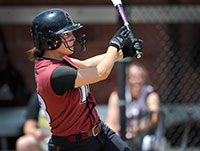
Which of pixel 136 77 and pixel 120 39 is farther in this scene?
pixel 136 77

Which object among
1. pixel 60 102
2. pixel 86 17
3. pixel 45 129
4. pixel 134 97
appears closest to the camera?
pixel 60 102

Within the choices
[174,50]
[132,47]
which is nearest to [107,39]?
[174,50]

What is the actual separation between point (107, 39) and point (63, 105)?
119 inches

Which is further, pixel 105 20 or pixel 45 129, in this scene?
pixel 105 20

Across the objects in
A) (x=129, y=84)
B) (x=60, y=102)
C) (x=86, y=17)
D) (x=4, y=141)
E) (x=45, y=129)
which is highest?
(x=86, y=17)

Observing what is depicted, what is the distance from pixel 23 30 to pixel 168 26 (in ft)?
6.63

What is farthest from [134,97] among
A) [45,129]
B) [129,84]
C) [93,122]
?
[93,122]

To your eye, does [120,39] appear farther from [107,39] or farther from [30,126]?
[107,39]

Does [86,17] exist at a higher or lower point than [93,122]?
higher

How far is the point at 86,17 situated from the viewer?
5.29 m

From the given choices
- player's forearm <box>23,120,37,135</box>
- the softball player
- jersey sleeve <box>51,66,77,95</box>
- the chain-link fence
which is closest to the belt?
the softball player

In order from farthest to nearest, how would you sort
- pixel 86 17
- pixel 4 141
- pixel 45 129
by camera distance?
pixel 86 17, pixel 4 141, pixel 45 129

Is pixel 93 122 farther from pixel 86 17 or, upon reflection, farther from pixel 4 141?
pixel 86 17

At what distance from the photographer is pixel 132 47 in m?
2.58
